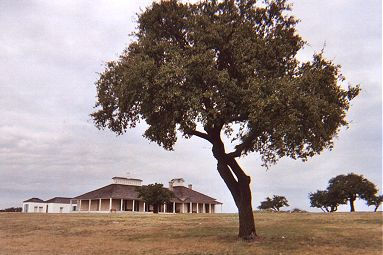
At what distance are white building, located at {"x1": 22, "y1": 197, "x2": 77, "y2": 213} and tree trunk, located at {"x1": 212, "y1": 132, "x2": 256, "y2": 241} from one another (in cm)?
8399

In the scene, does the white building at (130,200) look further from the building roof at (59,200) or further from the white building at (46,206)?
the building roof at (59,200)

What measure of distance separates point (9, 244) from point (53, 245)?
307 centimetres

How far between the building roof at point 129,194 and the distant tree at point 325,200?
22.4 meters

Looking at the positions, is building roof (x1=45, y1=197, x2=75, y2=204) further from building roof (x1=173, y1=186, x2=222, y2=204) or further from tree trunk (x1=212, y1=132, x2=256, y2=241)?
tree trunk (x1=212, y1=132, x2=256, y2=241)

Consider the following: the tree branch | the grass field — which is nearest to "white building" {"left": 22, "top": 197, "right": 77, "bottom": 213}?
the grass field

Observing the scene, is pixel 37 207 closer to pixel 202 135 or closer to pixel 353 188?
pixel 353 188

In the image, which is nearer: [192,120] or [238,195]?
[192,120]

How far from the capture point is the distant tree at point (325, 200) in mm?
83688

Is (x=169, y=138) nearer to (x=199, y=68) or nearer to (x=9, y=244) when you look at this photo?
(x=199, y=68)

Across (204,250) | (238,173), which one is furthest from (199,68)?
(204,250)

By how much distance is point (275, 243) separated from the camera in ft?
76.5

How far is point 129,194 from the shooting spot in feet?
270

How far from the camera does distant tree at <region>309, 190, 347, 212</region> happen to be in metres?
83.7

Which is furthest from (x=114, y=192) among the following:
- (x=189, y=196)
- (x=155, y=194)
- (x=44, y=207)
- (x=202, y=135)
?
(x=202, y=135)
